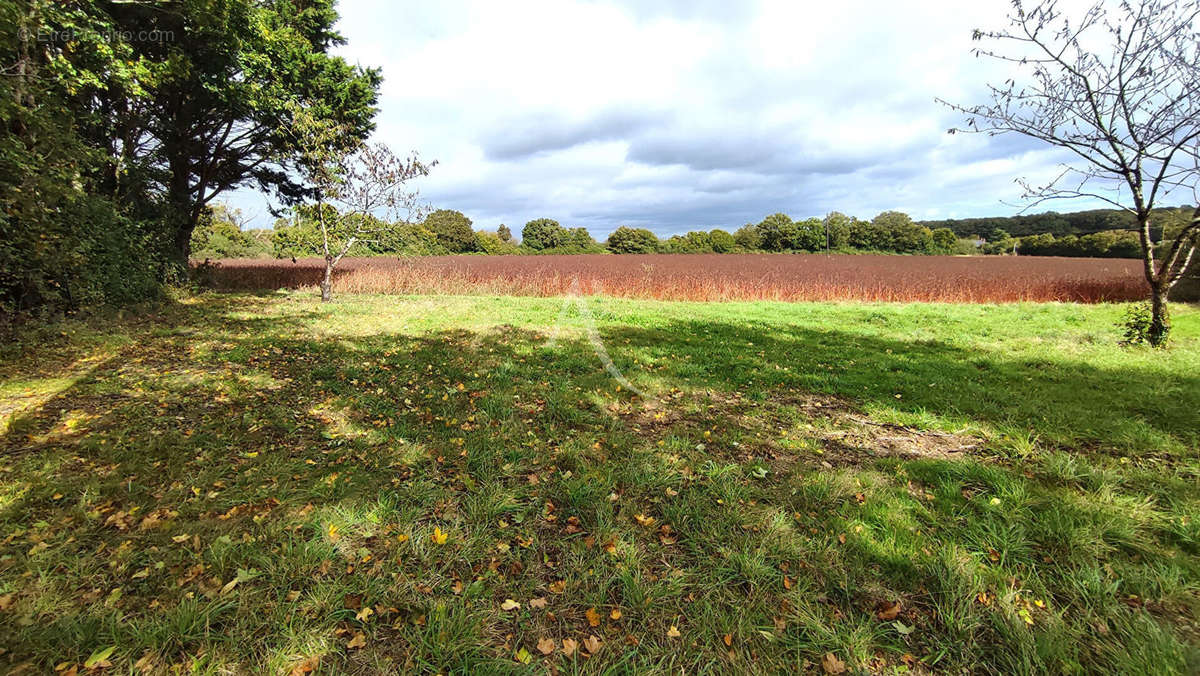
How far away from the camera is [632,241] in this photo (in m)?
44.3

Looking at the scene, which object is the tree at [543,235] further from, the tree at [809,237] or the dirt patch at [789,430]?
the dirt patch at [789,430]

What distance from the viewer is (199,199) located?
41.0ft

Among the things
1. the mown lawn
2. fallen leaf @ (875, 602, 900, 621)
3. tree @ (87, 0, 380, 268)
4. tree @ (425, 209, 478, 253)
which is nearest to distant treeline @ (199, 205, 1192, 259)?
tree @ (425, 209, 478, 253)

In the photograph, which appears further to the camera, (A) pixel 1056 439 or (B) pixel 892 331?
(B) pixel 892 331

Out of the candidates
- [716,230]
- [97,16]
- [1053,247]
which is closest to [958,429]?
[97,16]

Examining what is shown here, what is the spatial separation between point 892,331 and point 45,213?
45.5ft

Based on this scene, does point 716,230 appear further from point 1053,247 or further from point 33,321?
point 33,321

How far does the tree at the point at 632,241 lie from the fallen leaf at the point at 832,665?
43.7m

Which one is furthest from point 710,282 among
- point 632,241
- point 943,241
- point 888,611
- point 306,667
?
point 943,241

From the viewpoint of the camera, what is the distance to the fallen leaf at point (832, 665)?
1635 mm

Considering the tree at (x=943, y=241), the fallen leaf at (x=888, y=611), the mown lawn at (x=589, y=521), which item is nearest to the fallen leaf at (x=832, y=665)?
the mown lawn at (x=589, y=521)

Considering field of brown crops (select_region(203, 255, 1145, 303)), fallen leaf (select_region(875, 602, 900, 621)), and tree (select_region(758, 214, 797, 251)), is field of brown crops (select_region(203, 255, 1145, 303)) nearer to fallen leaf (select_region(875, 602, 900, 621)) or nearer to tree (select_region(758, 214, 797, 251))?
fallen leaf (select_region(875, 602, 900, 621))

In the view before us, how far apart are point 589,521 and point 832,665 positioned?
1320mm

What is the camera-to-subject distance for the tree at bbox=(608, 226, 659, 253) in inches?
1745
